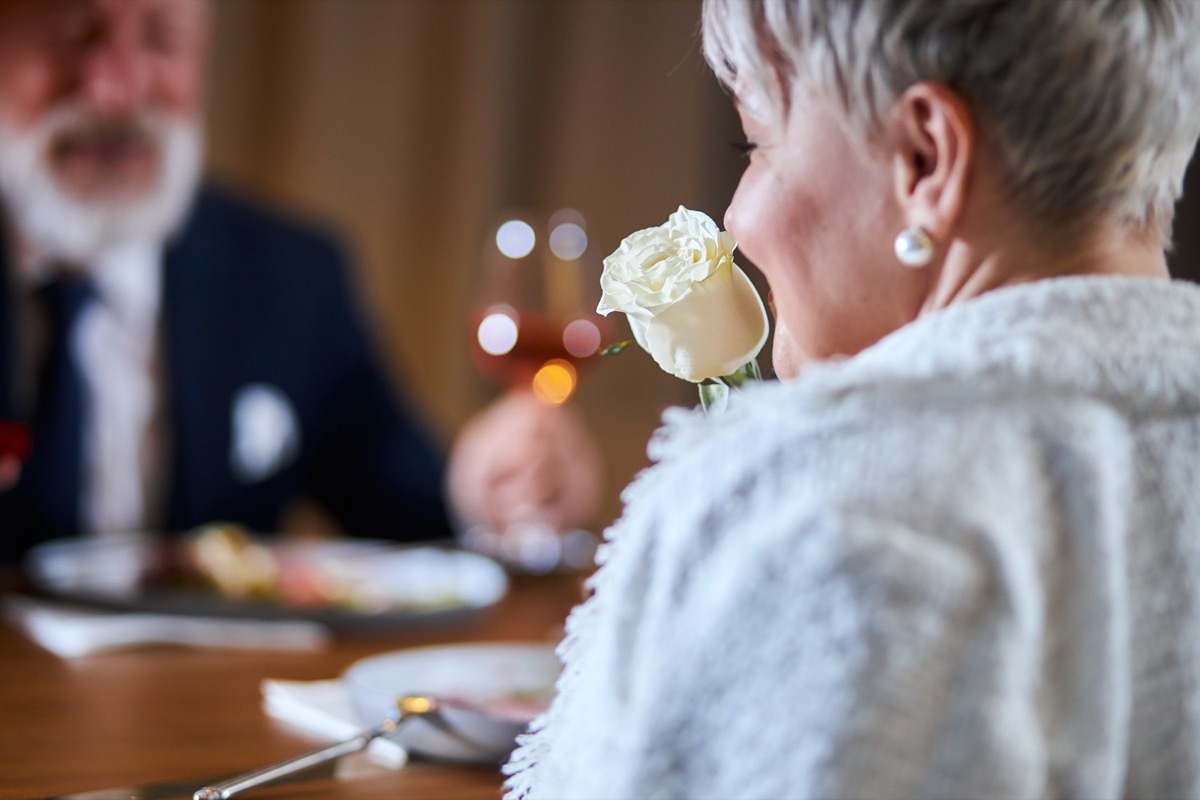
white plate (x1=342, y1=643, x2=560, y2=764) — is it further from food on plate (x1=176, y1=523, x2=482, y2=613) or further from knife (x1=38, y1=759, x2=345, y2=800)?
food on plate (x1=176, y1=523, x2=482, y2=613)

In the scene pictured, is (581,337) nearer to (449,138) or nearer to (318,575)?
(318,575)

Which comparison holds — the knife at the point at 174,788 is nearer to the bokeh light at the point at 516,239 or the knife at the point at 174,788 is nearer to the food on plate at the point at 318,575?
the food on plate at the point at 318,575

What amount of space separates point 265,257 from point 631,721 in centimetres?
192

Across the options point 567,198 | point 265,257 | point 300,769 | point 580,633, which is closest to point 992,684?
point 580,633

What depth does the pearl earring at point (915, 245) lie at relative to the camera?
1.74ft

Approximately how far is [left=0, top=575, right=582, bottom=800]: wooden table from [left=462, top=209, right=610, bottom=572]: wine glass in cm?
39

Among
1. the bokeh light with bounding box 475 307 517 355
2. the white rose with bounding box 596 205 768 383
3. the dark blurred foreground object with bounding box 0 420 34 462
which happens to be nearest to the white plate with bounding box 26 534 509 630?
the dark blurred foreground object with bounding box 0 420 34 462

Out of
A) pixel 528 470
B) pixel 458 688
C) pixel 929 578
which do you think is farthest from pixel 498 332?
pixel 929 578

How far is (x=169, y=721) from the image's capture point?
85cm

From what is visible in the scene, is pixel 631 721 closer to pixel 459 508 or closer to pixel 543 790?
pixel 543 790

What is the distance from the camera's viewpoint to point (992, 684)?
0.43 m

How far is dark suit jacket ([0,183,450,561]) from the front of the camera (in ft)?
6.64

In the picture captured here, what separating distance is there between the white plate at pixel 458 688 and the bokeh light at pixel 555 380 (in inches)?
23.1

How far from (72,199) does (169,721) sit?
140 cm
